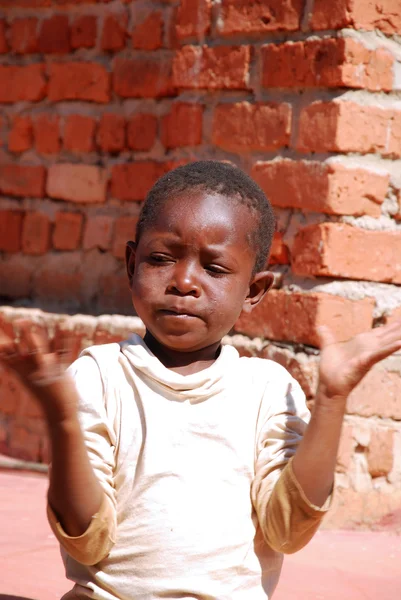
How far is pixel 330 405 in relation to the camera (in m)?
1.81

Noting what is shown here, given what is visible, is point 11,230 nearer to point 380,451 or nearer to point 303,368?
point 303,368

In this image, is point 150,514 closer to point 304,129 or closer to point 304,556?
point 304,556

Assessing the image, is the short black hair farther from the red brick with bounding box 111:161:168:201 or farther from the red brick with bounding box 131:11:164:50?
the red brick with bounding box 131:11:164:50

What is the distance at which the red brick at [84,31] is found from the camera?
419cm

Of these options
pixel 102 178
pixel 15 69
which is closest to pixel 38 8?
pixel 15 69

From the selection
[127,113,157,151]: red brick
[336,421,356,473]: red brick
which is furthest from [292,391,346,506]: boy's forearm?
[127,113,157,151]: red brick

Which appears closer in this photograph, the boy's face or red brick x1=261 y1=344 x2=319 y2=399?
the boy's face

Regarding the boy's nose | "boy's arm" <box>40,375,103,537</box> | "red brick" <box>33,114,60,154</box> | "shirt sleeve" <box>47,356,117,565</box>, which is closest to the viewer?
"boy's arm" <box>40,375,103,537</box>

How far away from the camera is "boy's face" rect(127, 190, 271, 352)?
76.5 inches

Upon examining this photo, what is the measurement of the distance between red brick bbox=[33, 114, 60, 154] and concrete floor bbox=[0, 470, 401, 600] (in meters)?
1.58

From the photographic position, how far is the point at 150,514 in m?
1.87

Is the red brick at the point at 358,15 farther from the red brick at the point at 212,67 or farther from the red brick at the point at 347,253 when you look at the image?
the red brick at the point at 347,253

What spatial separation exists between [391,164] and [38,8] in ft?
6.41

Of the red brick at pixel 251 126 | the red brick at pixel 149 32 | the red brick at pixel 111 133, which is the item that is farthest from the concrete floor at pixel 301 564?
the red brick at pixel 149 32
